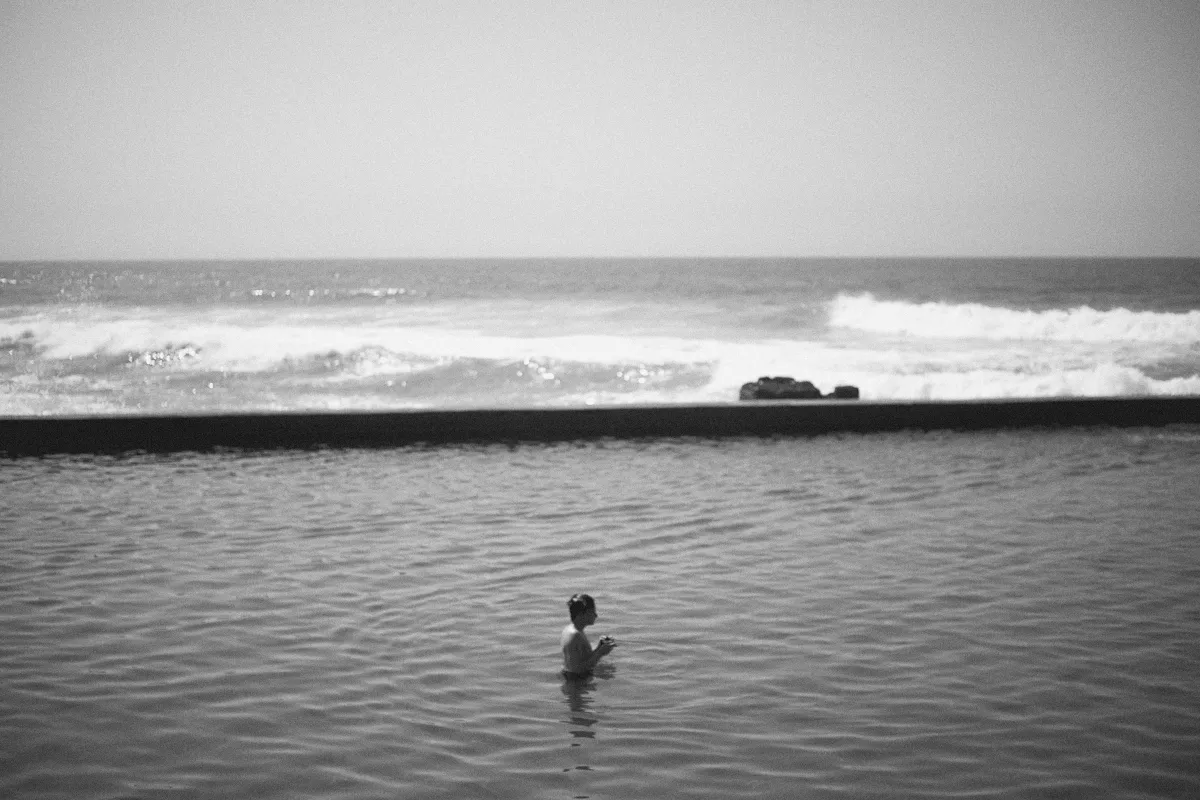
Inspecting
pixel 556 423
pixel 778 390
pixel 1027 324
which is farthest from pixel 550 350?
pixel 556 423

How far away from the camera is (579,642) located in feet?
19.2

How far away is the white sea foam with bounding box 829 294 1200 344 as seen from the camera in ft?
107

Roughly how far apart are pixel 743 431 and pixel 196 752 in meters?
8.63

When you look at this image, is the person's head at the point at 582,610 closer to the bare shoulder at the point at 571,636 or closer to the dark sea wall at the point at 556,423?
the bare shoulder at the point at 571,636

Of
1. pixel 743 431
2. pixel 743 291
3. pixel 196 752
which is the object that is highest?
pixel 743 291

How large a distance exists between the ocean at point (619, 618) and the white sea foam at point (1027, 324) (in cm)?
2130

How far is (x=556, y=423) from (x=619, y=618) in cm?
614

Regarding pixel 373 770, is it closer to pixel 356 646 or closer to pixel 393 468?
pixel 356 646

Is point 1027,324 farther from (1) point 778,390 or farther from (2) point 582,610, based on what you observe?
(2) point 582,610

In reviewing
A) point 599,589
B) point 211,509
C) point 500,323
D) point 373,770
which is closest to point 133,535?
point 211,509

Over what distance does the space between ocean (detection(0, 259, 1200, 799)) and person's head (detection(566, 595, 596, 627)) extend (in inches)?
11.8

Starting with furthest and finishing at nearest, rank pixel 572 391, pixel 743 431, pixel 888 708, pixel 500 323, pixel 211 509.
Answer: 1. pixel 500 323
2. pixel 572 391
3. pixel 743 431
4. pixel 211 509
5. pixel 888 708

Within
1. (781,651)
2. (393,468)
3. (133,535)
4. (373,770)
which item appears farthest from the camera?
(393,468)

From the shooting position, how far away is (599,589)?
7363 mm
